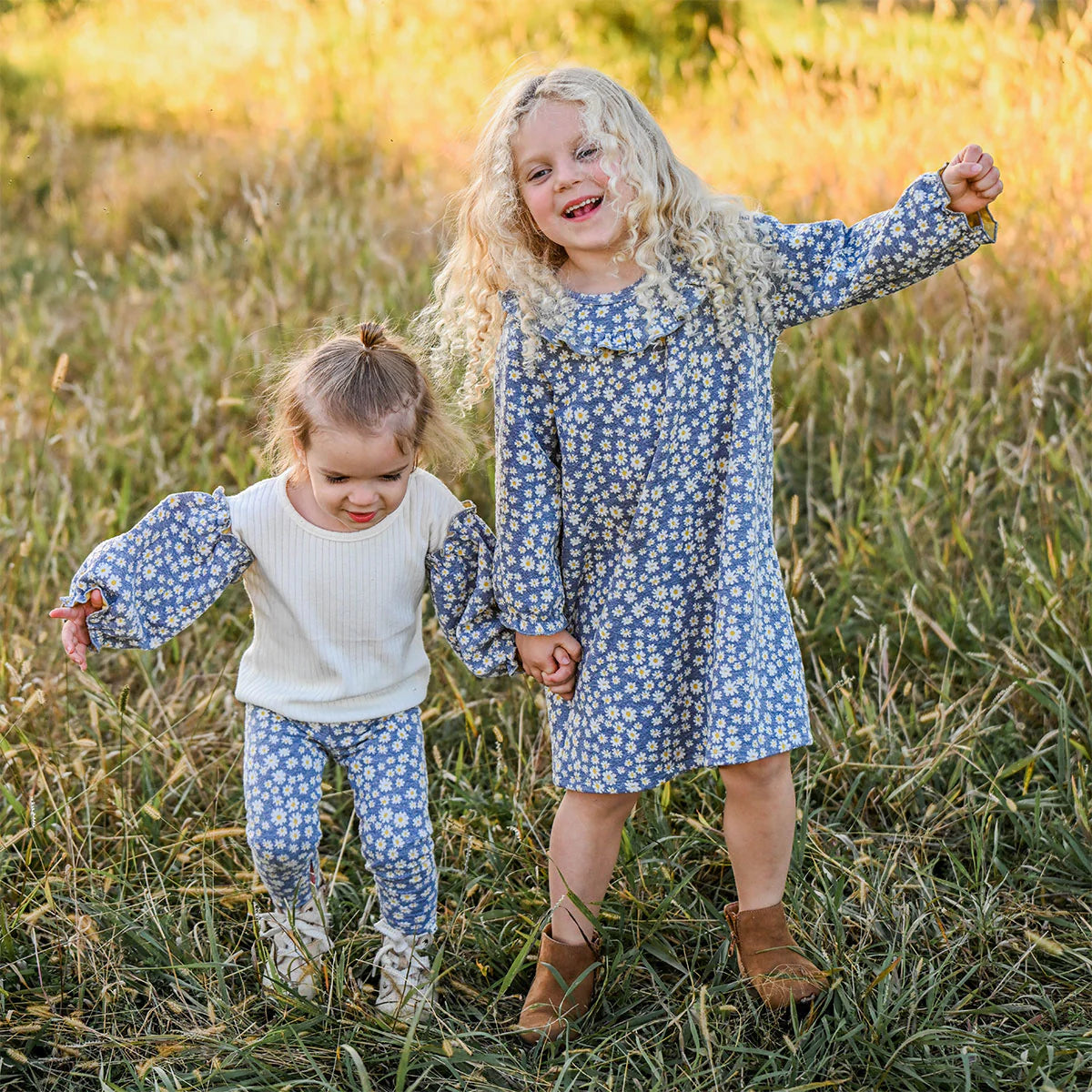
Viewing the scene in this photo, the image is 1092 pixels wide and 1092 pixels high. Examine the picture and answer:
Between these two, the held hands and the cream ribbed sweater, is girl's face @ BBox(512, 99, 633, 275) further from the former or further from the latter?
the held hands

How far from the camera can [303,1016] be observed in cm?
226

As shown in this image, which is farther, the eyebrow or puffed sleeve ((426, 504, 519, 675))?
puffed sleeve ((426, 504, 519, 675))

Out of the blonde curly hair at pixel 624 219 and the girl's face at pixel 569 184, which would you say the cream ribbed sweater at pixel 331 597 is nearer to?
the blonde curly hair at pixel 624 219

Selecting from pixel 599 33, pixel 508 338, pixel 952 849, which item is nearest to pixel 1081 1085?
pixel 952 849

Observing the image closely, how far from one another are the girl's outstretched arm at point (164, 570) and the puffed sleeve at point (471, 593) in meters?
0.35

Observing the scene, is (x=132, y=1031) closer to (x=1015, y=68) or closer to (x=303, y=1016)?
(x=303, y=1016)

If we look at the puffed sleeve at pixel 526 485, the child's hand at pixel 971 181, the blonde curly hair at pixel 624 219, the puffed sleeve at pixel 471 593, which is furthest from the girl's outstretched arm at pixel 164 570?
the child's hand at pixel 971 181

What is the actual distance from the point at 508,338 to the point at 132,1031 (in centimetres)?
139

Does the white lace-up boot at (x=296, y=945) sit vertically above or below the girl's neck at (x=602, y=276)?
below

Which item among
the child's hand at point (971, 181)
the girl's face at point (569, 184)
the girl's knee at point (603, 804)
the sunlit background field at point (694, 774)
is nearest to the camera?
the child's hand at point (971, 181)

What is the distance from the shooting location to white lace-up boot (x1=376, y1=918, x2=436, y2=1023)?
2.22 meters

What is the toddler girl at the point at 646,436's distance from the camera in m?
2.10

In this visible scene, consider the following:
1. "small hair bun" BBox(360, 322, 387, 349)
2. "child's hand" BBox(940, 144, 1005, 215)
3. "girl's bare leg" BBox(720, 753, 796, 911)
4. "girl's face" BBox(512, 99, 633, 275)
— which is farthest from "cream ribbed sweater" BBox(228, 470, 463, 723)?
"child's hand" BBox(940, 144, 1005, 215)

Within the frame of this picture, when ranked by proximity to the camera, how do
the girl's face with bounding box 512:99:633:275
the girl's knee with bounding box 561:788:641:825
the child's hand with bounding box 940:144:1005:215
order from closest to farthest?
the child's hand with bounding box 940:144:1005:215 → the girl's face with bounding box 512:99:633:275 → the girl's knee with bounding box 561:788:641:825
